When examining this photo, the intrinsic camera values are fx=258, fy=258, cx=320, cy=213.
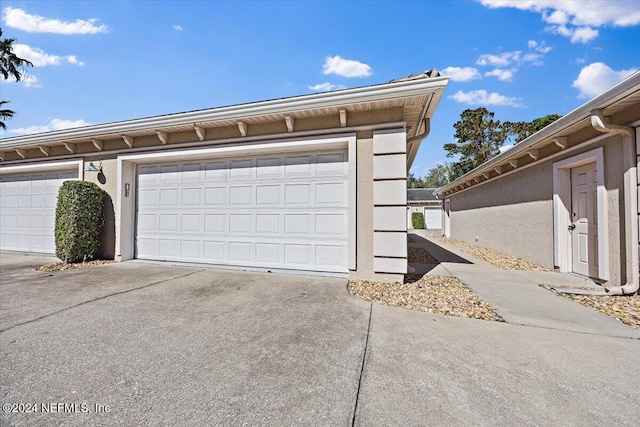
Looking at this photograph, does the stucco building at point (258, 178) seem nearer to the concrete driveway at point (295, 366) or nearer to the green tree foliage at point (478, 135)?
the concrete driveway at point (295, 366)

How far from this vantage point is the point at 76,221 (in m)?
5.71

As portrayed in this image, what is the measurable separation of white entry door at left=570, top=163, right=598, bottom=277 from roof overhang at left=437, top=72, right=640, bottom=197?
686mm

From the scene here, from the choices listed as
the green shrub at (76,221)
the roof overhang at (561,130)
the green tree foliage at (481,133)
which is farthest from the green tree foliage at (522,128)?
the green shrub at (76,221)

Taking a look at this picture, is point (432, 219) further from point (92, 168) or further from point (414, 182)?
point (414, 182)

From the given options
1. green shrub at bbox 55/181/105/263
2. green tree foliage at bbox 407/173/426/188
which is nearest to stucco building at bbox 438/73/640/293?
green shrub at bbox 55/181/105/263

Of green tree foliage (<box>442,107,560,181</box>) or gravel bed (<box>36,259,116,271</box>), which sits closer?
gravel bed (<box>36,259,116,271</box>)

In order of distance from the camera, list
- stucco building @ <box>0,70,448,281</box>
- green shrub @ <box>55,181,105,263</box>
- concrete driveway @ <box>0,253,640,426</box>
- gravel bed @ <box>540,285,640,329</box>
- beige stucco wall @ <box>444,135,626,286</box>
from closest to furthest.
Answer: concrete driveway @ <box>0,253,640,426</box>
gravel bed @ <box>540,285,640,329</box>
beige stucco wall @ <box>444,135,626,286</box>
stucco building @ <box>0,70,448,281</box>
green shrub @ <box>55,181,105,263</box>

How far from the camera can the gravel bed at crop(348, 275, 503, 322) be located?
3.28m

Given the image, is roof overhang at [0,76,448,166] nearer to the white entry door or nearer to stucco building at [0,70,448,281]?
stucco building at [0,70,448,281]

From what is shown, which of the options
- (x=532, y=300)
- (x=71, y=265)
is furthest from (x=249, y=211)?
(x=532, y=300)

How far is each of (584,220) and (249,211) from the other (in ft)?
21.6

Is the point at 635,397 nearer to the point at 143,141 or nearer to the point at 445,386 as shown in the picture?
the point at 445,386

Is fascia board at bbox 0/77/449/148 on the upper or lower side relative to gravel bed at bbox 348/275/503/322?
upper

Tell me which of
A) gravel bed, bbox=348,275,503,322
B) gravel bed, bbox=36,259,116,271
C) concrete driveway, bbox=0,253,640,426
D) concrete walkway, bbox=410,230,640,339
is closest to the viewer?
concrete driveway, bbox=0,253,640,426
